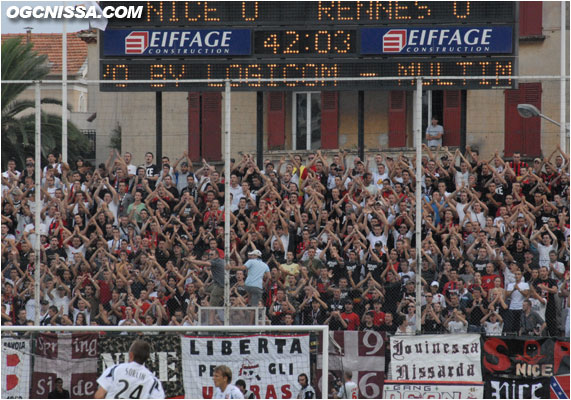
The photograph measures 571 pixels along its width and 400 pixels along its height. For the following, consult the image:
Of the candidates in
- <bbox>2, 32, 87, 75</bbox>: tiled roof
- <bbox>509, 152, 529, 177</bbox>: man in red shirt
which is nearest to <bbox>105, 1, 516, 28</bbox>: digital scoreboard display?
<bbox>509, 152, 529, 177</bbox>: man in red shirt

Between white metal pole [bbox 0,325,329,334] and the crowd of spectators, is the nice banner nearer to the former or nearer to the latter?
the crowd of spectators

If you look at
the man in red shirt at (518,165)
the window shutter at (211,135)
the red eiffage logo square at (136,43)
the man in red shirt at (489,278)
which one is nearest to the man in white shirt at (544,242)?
the man in red shirt at (489,278)

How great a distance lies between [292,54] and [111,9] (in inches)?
132

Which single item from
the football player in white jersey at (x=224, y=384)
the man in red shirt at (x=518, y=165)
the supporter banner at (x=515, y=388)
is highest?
the man in red shirt at (x=518, y=165)

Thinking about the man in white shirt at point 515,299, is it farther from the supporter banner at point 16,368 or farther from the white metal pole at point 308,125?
the white metal pole at point 308,125

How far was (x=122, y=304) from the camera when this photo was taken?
17.2 metres

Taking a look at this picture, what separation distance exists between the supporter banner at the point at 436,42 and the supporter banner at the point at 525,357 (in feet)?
19.5

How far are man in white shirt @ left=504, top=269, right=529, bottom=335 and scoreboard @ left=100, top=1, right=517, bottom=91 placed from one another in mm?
4379

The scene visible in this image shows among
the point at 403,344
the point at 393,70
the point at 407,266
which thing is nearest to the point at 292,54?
the point at 393,70

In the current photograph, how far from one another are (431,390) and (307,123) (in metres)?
10.2

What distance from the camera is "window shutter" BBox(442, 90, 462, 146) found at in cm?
2011

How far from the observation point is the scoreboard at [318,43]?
64.4ft

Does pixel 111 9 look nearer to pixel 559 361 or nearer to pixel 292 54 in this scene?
pixel 292 54

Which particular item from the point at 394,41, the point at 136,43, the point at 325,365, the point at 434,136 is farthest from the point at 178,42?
the point at 325,365
